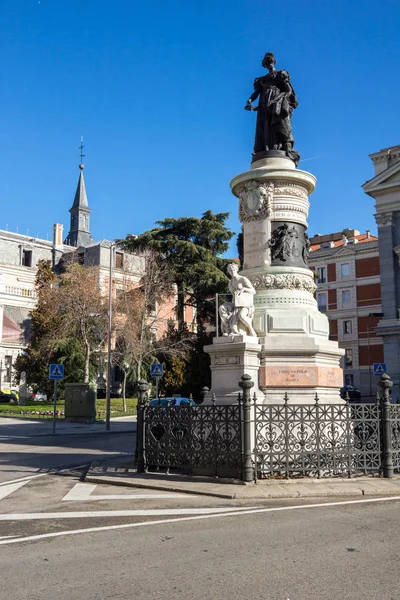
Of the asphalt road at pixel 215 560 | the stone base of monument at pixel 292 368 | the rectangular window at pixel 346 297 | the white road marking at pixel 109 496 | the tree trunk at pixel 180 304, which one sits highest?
the rectangular window at pixel 346 297

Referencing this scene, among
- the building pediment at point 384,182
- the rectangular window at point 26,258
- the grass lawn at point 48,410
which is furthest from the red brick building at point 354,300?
the rectangular window at point 26,258

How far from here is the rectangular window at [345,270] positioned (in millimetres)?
65500

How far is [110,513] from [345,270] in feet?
197

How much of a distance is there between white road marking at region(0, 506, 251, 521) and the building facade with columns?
3807cm

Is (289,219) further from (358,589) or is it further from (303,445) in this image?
(358,589)

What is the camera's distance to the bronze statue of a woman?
586 inches

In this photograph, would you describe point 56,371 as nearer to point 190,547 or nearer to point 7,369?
point 190,547

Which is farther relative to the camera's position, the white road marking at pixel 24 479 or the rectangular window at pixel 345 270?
the rectangular window at pixel 345 270

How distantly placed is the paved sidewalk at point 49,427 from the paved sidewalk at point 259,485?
46.0ft

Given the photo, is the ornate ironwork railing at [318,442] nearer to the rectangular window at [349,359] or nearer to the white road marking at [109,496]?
the white road marking at [109,496]

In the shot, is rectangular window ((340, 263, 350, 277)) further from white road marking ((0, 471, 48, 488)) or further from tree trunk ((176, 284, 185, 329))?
white road marking ((0, 471, 48, 488))

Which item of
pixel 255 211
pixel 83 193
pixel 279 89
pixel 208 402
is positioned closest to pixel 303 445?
pixel 208 402

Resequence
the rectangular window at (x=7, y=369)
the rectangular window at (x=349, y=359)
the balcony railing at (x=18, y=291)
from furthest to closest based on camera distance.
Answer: the rectangular window at (x=349, y=359) < the balcony railing at (x=18, y=291) < the rectangular window at (x=7, y=369)

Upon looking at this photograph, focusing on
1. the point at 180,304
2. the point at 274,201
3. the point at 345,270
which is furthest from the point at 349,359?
the point at 274,201
